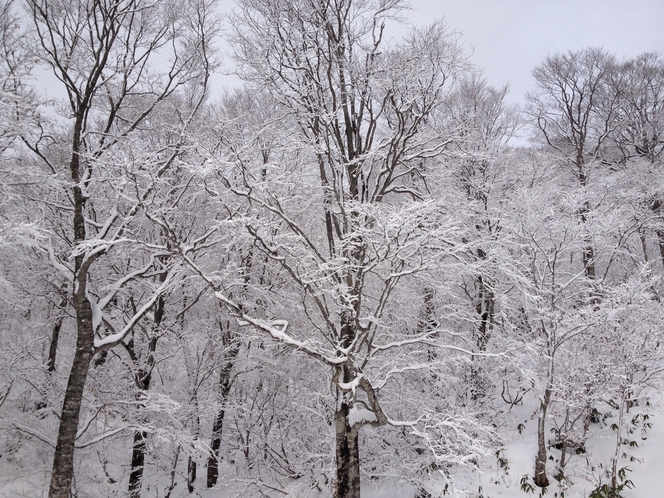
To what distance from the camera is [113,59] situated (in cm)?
784

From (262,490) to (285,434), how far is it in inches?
48.0

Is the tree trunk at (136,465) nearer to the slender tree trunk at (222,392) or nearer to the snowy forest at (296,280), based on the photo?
the snowy forest at (296,280)

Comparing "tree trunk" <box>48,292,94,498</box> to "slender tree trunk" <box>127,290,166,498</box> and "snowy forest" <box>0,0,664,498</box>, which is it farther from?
"slender tree trunk" <box>127,290,166,498</box>

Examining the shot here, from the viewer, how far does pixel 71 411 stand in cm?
649

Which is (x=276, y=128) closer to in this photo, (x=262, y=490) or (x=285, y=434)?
(x=285, y=434)

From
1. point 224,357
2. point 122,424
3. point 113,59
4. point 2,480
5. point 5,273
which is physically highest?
point 113,59

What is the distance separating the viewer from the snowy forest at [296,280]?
610 centimetres

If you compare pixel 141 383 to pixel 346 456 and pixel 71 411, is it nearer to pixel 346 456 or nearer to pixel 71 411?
pixel 71 411

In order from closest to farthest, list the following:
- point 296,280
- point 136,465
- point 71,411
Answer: point 296,280 → point 71,411 → point 136,465

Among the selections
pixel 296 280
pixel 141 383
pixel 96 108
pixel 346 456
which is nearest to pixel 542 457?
pixel 346 456

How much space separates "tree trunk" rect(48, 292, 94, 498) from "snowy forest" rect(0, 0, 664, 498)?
0.04 metres

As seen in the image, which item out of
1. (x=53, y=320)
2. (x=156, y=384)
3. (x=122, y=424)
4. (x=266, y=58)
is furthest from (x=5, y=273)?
(x=266, y=58)

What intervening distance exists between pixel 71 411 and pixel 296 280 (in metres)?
4.39

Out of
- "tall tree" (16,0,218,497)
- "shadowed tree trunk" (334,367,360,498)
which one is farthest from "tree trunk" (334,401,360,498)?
"tall tree" (16,0,218,497)
